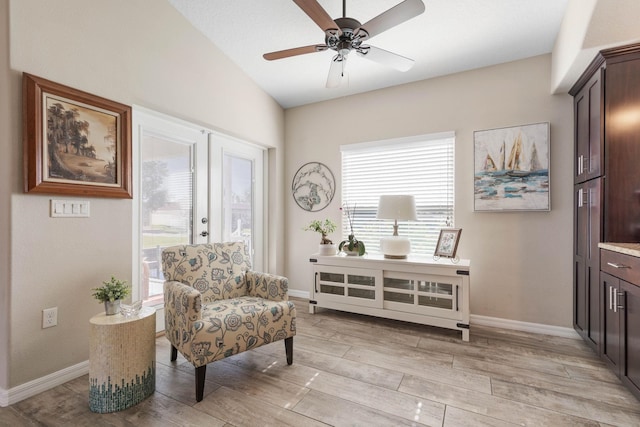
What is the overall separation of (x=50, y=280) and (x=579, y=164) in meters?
4.02

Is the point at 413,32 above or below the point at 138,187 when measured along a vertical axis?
above

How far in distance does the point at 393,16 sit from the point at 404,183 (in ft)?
6.28

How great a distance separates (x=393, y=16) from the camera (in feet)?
5.72

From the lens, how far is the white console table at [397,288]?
2666mm

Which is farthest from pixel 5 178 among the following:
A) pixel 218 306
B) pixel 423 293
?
pixel 423 293

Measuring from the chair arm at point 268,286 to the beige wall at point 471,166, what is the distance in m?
1.91

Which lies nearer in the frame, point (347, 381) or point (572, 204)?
point (347, 381)

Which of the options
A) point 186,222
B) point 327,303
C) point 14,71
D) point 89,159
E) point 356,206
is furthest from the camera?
point 356,206

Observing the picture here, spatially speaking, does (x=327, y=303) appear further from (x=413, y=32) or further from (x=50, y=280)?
(x=413, y=32)

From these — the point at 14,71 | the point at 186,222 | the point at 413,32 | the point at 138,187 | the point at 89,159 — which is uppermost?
the point at 413,32

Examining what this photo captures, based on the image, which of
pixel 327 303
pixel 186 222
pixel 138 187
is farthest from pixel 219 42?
pixel 327 303

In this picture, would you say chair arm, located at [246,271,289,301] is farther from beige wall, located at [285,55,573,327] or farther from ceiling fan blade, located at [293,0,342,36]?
beige wall, located at [285,55,573,327]

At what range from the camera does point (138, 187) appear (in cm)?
252

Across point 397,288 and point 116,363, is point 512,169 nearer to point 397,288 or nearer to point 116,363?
point 397,288
